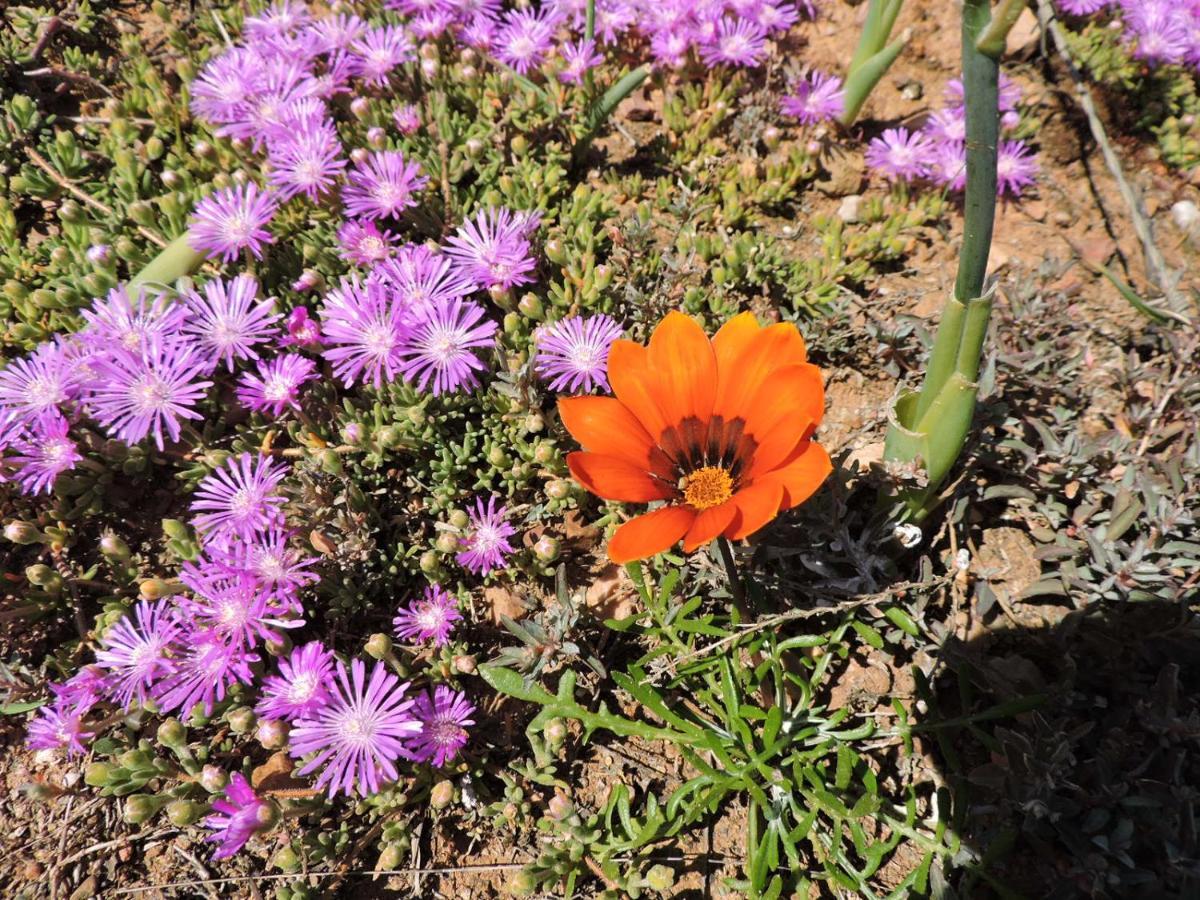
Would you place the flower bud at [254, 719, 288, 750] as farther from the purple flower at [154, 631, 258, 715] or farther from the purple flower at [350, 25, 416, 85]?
the purple flower at [350, 25, 416, 85]

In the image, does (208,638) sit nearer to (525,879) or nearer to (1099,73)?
(525,879)

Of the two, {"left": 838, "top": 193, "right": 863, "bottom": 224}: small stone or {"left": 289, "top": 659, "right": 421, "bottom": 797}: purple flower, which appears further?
{"left": 838, "top": 193, "right": 863, "bottom": 224}: small stone

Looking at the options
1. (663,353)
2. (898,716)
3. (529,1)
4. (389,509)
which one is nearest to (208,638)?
(389,509)

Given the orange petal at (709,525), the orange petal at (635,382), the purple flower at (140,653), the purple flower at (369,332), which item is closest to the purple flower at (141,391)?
the purple flower at (369,332)

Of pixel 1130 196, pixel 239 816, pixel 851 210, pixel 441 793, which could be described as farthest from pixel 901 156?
pixel 239 816

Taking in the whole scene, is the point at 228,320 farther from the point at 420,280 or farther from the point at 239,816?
the point at 239,816

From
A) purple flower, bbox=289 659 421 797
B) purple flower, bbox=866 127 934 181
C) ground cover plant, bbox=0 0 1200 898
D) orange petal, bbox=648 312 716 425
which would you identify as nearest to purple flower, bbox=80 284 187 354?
ground cover plant, bbox=0 0 1200 898
